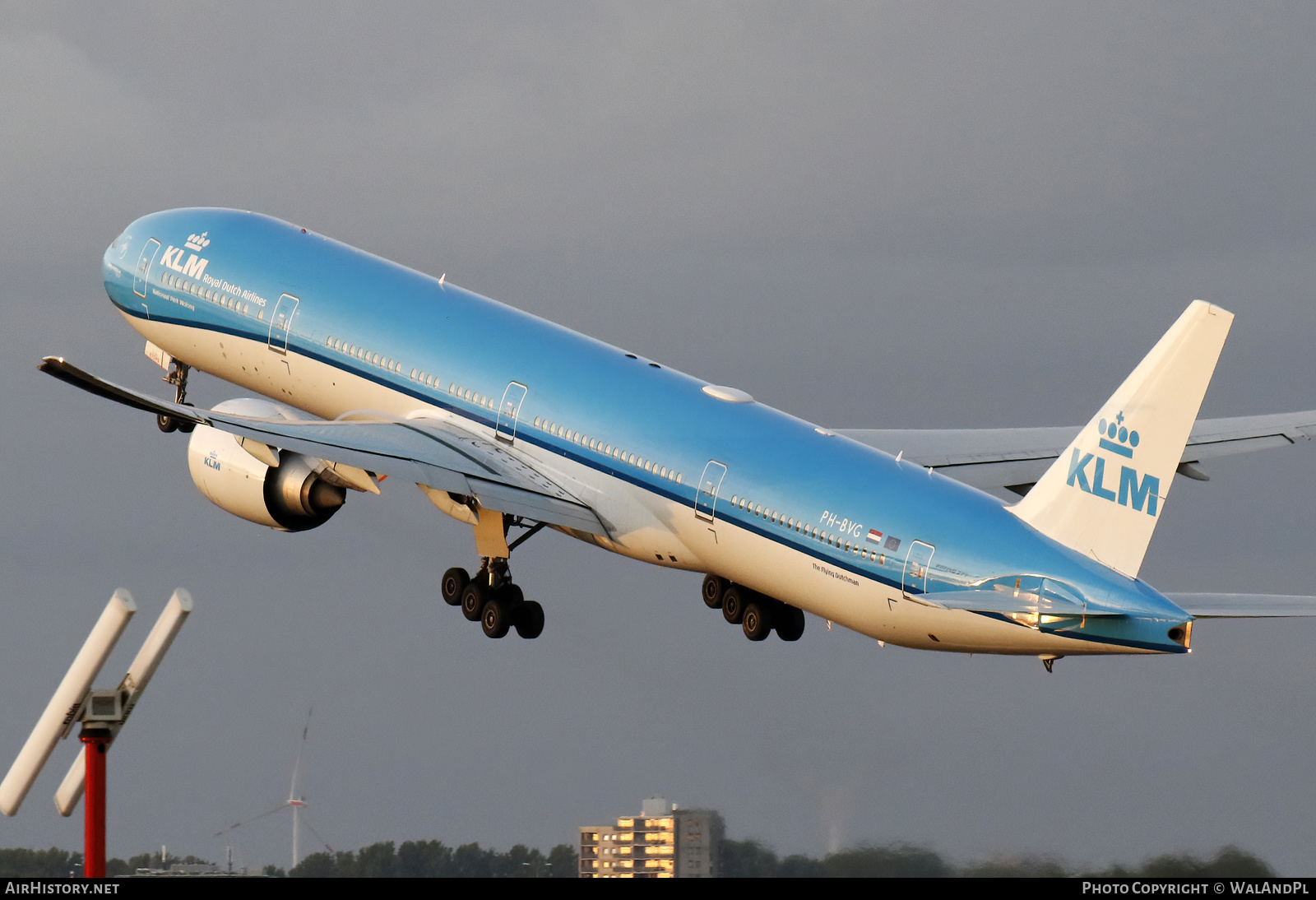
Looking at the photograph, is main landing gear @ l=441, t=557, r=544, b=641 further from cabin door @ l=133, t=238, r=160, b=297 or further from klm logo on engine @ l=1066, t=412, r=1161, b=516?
klm logo on engine @ l=1066, t=412, r=1161, b=516

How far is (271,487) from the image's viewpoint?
161ft

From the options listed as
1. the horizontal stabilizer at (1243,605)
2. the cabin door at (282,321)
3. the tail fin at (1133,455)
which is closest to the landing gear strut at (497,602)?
the cabin door at (282,321)

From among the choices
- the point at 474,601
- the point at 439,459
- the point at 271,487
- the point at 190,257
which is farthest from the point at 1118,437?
the point at 190,257

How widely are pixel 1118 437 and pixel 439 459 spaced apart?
14.2 m

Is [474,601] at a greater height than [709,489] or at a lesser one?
lesser

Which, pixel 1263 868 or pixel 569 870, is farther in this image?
pixel 569 870

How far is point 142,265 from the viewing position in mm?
55844

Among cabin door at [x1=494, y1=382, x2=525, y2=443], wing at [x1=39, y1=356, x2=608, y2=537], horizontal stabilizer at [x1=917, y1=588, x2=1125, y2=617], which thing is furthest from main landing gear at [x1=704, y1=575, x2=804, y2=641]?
horizontal stabilizer at [x1=917, y1=588, x2=1125, y2=617]

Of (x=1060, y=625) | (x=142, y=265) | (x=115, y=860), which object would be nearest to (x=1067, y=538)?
(x=1060, y=625)

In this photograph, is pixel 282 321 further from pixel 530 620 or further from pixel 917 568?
pixel 917 568

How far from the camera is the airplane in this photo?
38781 millimetres

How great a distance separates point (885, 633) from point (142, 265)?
22228 mm

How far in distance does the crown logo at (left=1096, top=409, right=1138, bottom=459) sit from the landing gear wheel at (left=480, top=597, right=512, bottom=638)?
14.5 metres
